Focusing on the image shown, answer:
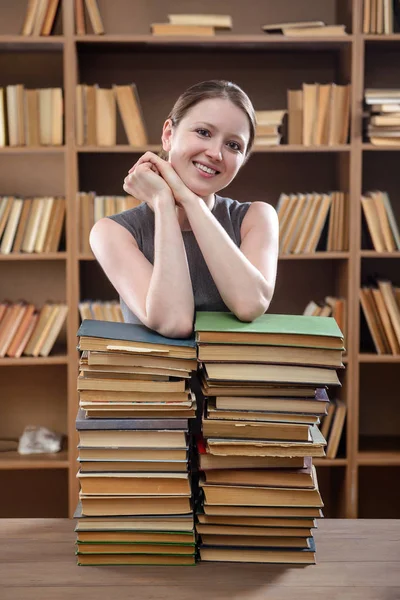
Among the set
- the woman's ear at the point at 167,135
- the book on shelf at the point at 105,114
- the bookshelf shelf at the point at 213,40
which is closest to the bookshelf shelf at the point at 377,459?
the book on shelf at the point at 105,114

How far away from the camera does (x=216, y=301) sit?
1.50m

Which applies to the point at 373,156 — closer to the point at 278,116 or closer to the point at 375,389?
the point at 278,116

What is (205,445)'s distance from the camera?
107cm

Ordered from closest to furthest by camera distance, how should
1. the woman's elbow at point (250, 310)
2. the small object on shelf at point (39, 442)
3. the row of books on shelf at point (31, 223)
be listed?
the woman's elbow at point (250, 310), the row of books on shelf at point (31, 223), the small object on shelf at point (39, 442)

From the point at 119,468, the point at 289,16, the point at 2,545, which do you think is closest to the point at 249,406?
the point at 119,468

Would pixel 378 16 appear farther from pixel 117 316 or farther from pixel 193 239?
pixel 193 239

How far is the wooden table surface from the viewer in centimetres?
98

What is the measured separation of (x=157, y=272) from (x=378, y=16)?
2048 mm

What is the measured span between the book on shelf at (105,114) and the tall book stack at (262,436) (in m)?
2.01

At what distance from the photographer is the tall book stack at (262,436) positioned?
3.42ft

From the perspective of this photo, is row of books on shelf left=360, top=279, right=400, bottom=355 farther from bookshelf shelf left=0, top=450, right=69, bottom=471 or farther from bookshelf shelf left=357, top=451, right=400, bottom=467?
bookshelf shelf left=0, top=450, right=69, bottom=471

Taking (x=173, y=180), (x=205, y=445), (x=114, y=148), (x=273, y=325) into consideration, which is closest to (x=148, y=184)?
(x=173, y=180)

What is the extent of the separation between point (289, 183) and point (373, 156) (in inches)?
15.4

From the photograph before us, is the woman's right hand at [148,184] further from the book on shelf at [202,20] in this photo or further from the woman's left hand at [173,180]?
the book on shelf at [202,20]
